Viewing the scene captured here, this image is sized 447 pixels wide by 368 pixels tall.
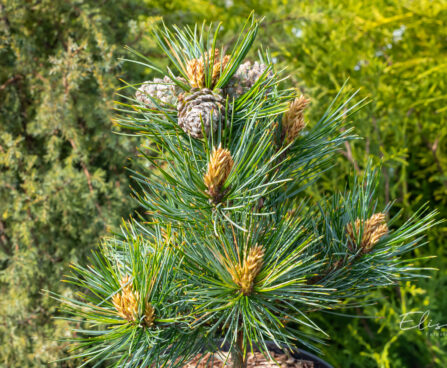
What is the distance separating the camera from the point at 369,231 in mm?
587

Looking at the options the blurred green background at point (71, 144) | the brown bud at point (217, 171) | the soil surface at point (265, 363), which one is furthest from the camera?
the blurred green background at point (71, 144)

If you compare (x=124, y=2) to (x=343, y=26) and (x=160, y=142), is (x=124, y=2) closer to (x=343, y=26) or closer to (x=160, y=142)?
(x=343, y=26)

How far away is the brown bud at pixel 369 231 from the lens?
580mm

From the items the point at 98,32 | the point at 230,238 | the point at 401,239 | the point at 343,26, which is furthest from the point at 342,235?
the point at 343,26

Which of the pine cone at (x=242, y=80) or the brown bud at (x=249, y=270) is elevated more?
the pine cone at (x=242, y=80)

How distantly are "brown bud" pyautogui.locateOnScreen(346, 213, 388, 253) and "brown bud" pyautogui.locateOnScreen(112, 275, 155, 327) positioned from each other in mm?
288

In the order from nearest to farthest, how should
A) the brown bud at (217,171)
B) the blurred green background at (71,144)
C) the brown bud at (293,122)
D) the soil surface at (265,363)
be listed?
the brown bud at (217,171) → the brown bud at (293,122) → the soil surface at (265,363) → the blurred green background at (71,144)

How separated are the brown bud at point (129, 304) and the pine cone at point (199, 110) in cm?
18

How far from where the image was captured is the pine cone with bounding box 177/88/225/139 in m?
0.46

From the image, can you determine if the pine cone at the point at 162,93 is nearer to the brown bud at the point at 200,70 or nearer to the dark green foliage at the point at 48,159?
the brown bud at the point at 200,70
